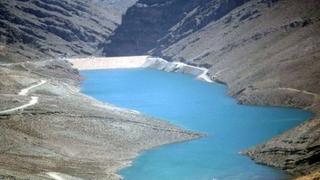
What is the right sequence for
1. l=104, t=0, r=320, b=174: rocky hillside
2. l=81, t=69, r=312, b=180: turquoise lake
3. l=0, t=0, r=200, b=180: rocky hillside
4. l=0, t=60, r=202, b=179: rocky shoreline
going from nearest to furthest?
l=0, t=60, r=202, b=179: rocky shoreline < l=0, t=0, r=200, b=180: rocky hillside < l=104, t=0, r=320, b=174: rocky hillside < l=81, t=69, r=312, b=180: turquoise lake

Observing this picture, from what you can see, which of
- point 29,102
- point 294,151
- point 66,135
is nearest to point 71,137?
point 66,135

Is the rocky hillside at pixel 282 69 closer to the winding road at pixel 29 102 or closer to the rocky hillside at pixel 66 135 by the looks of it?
the rocky hillside at pixel 66 135

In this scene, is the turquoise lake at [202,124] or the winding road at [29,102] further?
the winding road at [29,102]

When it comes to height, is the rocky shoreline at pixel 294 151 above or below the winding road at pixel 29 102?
below

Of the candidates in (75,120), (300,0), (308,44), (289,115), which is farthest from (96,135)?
(300,0)

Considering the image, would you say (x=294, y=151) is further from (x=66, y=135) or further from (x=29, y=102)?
(x=29, y=102)

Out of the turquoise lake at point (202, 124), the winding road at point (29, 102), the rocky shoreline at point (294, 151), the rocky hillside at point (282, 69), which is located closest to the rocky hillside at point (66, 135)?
the winding road at point (29, 102)

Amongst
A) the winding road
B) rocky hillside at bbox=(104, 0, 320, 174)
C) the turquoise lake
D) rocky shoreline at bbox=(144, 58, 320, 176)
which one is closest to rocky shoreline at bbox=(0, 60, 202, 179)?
the winding road

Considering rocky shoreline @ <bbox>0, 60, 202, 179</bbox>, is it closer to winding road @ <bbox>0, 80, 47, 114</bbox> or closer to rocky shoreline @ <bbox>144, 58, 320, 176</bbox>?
winding road @ <bbox>0, 80, 47, 114</bbox>

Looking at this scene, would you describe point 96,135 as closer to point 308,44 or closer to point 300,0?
point 308,44
